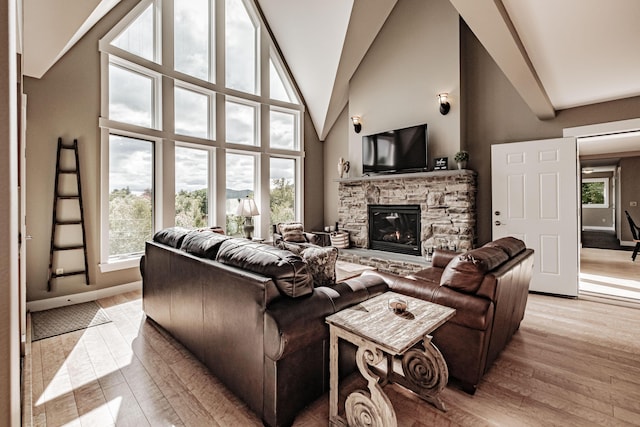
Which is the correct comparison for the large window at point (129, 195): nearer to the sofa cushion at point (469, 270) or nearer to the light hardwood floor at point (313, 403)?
the light hardwood floor at point (313, 403)

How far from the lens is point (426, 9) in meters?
4.89

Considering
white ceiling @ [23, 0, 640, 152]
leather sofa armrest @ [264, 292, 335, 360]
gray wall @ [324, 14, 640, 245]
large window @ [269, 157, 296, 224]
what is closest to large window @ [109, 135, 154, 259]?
white ceiling @ [23, 0, 640, 152]

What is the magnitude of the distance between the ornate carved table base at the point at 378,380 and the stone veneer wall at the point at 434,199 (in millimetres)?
2960

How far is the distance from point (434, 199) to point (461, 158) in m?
0.75

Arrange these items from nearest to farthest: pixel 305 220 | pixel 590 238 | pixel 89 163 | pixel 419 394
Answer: pixel 419 394
pixel 89 163
pixel 305 220
pixel 590 238

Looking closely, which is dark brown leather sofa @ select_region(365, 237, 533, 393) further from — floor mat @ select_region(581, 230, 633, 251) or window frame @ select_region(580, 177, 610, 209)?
window frame @ select_region(580, 177, 610, 209)

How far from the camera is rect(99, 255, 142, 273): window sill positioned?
3.91m

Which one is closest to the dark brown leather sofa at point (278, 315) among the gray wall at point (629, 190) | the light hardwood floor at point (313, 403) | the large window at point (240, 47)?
the light hardwood floor at point (313, 403)

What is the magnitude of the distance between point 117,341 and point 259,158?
397cm

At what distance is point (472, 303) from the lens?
1.92 meters

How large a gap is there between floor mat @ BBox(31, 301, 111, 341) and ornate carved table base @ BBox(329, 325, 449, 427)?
2.82 metres

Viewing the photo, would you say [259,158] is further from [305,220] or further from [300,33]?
[300,33]

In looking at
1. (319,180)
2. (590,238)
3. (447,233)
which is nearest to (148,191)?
(319,180)

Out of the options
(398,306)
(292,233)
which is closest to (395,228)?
(292,233)
